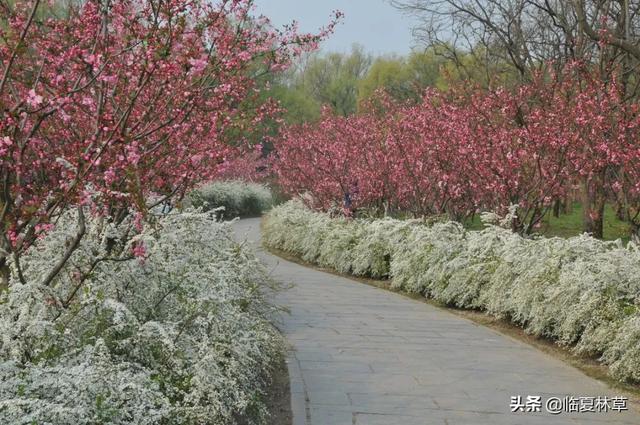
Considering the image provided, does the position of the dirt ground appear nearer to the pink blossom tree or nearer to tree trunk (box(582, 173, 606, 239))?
the pink blossom tree

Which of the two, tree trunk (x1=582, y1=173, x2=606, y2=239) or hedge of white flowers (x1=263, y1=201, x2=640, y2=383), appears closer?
hedge of white flowers (x1=263, y1=201, x2=640, y2=383)

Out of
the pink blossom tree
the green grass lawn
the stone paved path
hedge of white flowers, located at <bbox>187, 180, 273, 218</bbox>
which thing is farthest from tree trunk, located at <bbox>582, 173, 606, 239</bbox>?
hedge of white flowers, located at <bbox>187, 180, 273, 218</bbox>

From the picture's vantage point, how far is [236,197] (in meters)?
34.2

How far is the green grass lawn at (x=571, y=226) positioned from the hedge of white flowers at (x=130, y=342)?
38.8ft

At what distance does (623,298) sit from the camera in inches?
285

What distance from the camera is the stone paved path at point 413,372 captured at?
5367 mm

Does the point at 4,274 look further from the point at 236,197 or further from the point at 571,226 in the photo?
the point at 236,197

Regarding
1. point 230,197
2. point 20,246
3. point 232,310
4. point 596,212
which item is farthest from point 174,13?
point 230,197

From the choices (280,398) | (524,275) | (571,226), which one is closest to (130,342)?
(280,398)

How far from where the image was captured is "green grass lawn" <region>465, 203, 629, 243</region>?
1769 cm

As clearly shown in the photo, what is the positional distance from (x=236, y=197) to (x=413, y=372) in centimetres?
2812

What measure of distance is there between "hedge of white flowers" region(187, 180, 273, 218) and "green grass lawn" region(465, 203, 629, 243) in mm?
12549

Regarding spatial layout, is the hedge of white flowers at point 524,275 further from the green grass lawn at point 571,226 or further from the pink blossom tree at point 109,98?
the green grass lawn at point 571,226

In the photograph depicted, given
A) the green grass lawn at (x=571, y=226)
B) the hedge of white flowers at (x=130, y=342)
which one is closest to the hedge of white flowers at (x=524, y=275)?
the hedge of white flowers at (x=130, y=342)
